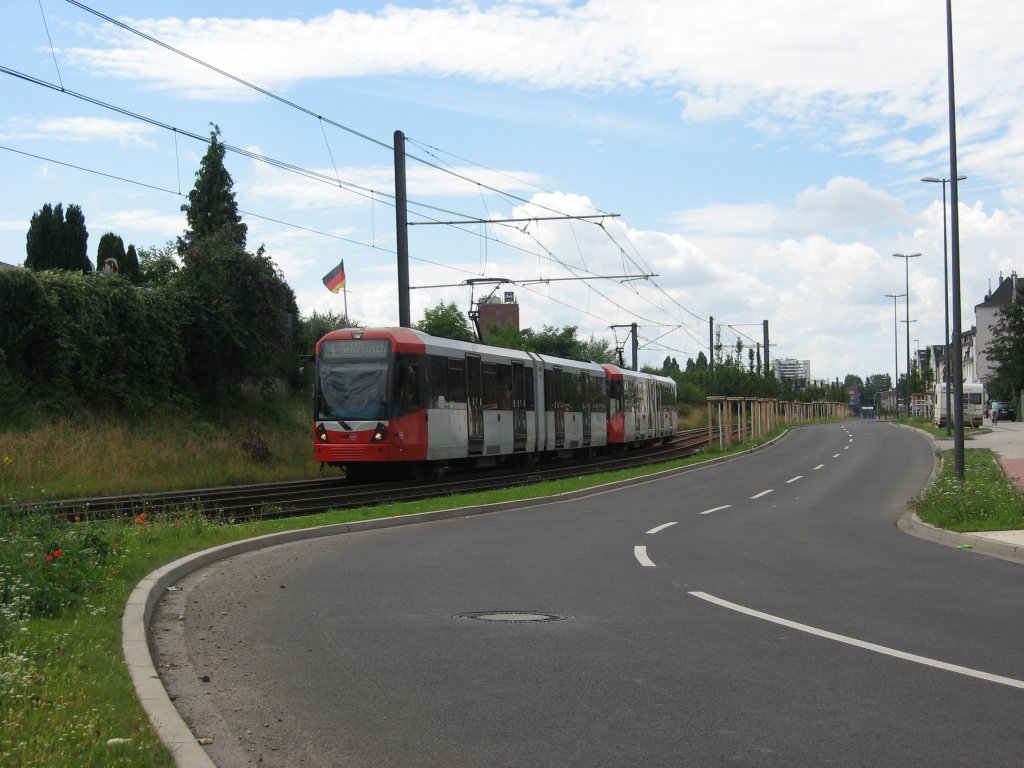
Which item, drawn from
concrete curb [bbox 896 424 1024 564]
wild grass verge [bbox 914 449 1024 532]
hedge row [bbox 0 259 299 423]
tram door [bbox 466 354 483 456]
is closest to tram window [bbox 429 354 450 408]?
tram door [bbox 466 354 483 456]

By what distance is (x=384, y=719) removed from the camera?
19.7 ft

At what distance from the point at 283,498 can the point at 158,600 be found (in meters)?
13.7

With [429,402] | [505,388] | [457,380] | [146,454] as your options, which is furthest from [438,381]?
[146,454]

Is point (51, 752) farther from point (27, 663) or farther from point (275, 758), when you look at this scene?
point (27, 663)

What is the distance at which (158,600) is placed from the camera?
9977mm

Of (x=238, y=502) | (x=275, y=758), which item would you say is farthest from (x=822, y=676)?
(x=238, y=502)

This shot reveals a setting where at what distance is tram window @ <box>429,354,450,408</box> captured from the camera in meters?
27.7

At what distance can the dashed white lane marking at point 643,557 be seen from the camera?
12711 millimetres

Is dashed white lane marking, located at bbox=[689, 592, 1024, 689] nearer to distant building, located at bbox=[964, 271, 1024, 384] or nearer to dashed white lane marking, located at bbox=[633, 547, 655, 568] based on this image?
dashed white lane marking, located at bbox=[633, 547, 655, 568]

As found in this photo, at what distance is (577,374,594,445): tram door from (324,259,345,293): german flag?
9.77 meters

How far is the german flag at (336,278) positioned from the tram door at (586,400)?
9.77 metres

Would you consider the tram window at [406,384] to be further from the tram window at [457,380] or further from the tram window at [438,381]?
the tram window at [457,380]

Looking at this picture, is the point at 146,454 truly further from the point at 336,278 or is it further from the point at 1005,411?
the point at 1005,411

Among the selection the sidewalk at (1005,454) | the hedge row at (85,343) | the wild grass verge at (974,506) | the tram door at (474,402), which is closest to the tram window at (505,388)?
the tram door at (474,402)
